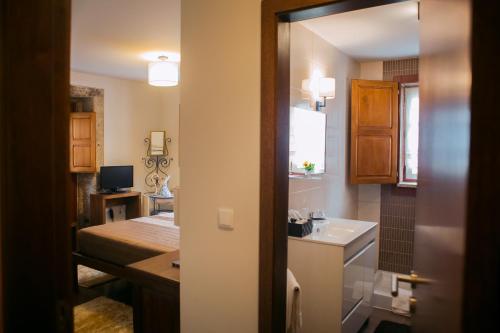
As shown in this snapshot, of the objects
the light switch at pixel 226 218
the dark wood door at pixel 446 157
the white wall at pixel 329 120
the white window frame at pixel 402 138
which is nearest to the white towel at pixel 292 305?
the light switch at pixel 226 218

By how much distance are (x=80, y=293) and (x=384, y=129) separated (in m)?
3.88

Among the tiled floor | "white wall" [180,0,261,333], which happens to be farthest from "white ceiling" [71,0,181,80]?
the tiled floor

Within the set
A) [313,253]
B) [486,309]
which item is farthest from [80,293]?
[486,309]

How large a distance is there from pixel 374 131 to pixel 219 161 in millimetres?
2752

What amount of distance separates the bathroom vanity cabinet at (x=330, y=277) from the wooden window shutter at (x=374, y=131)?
4.26 feet

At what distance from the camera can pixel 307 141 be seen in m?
3.00

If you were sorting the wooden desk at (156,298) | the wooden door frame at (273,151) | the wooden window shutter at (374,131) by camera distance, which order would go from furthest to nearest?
1. the wooden window shutter at (374,131)
2. the wooden desk at (156,298)
3. the wooden door frame at (273,151)

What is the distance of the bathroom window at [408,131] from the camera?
4074 mm

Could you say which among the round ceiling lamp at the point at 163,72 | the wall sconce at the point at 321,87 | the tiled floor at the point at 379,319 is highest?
the round ceiling lamp at the point at 163,72

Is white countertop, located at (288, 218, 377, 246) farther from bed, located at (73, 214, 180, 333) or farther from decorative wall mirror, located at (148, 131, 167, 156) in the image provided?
decorative wall mirror, located at (148, 131, 167, 156)

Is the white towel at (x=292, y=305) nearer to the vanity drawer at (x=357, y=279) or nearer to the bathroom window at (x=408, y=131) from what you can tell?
the vanity drawer at (x=357, y=279)

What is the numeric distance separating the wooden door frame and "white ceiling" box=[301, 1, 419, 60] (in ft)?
4.94

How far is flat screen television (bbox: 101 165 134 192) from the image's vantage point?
5.75 metres

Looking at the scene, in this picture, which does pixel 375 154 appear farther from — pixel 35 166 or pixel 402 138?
pixel 35 166
